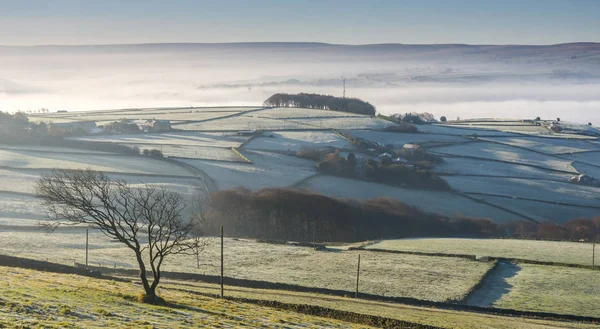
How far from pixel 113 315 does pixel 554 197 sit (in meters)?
85.1

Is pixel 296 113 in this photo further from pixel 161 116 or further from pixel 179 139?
pixel 179 139

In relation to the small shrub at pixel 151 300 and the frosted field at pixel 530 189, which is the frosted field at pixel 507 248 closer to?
the frosted field at pixel 530 189

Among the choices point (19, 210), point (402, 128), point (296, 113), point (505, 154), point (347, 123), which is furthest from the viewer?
point (296, 113)

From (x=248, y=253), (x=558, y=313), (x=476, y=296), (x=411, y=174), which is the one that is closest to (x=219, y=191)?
(x=248, y=253)

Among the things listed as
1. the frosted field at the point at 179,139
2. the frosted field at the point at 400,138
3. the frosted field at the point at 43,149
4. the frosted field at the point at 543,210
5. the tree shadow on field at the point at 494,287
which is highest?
the frosted field at the point at 400,138

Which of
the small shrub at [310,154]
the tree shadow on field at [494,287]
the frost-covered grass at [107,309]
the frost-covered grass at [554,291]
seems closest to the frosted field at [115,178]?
the small shrub at [310,154]

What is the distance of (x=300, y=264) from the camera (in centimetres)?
5891

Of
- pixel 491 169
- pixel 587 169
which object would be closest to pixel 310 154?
pixel 491 169

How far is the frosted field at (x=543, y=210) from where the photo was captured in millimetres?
96250

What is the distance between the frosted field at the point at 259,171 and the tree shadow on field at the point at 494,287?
42.9 meters

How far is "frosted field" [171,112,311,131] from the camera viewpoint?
14250cm

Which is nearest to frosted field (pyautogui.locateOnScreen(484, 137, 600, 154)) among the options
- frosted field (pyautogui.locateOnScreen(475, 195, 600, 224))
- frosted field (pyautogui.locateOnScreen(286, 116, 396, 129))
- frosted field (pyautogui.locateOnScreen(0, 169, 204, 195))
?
frosted field (pyautogui.locateOnScreen(286, 116, 396, 129))

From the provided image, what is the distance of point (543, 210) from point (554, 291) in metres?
50.5

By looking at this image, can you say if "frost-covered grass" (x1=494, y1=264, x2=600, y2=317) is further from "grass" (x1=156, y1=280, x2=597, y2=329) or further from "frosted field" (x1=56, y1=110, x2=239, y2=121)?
"frosted field" (x1=56, y1=110, x2=239, y2=121)
